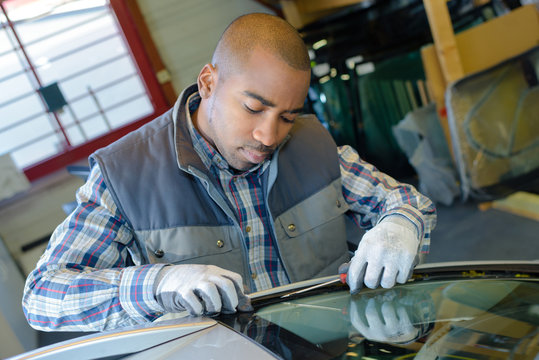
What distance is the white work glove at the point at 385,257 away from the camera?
1.01 meters

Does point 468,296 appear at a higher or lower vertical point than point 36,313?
lower

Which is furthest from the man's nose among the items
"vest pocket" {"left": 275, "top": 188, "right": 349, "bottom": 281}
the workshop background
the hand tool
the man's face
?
the workshop background

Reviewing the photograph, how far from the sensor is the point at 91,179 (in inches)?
51.6

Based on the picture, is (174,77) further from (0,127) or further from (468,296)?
(468,296)

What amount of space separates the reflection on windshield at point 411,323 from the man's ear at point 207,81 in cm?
68

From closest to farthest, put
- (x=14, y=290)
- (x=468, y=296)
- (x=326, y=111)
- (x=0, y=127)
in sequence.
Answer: (x=468, y=296), (x=14, y=290), (x=326, y=111), (x=0, y=127)

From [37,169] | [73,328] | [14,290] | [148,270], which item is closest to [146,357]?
[148,270]

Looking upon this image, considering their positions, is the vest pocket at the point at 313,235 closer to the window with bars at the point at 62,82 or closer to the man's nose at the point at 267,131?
the man's nose at the point at 267,131

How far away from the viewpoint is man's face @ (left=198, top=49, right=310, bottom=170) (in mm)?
1177

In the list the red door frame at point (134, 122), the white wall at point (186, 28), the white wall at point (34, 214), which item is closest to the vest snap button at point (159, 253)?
the white wall at point (34, 214)

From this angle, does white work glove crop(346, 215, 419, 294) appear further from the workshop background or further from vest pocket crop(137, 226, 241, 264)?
the workshop background

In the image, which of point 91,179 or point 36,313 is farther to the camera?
point 91,179

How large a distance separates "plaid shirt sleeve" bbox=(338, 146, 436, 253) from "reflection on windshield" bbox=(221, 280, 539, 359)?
1.34ft

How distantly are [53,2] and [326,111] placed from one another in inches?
89.3
